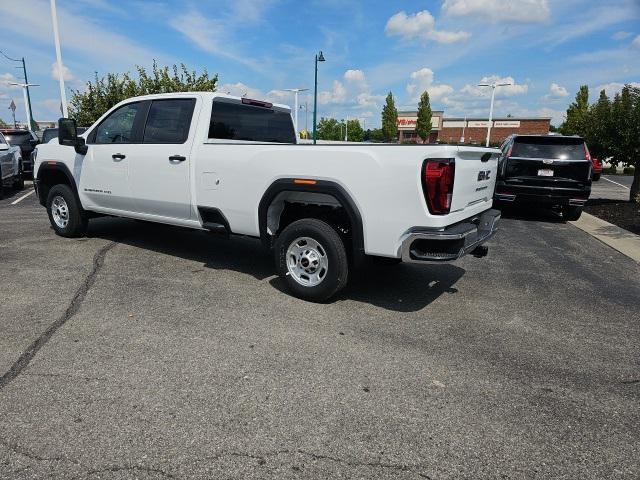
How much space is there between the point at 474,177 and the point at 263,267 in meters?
2.78

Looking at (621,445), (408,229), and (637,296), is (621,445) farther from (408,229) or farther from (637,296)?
(637,296)

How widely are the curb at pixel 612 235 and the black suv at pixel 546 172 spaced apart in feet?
1.52

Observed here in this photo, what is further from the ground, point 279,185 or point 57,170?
point 279,185

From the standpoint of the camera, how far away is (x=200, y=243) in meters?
7.08

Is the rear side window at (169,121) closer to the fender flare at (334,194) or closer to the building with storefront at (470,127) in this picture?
the fender flare at (334,194)

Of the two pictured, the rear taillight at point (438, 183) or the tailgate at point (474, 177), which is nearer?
the rear taillight at point (438, 183)

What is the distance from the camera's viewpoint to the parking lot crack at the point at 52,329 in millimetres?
3132

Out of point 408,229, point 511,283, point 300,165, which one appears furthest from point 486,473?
point 511,283

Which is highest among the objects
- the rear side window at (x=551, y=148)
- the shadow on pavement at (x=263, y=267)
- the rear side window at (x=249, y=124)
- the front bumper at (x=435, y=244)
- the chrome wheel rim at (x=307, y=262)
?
the rear side window at (x=249, y=124)

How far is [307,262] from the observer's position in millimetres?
4586

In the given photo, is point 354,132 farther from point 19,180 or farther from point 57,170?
point 57,170

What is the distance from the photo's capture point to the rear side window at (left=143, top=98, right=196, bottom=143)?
537 centimetres

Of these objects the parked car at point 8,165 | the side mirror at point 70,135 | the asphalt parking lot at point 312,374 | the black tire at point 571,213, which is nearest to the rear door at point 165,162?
the asphalt parking lot at point 312,374

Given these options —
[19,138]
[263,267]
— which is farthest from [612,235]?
[19,138]
